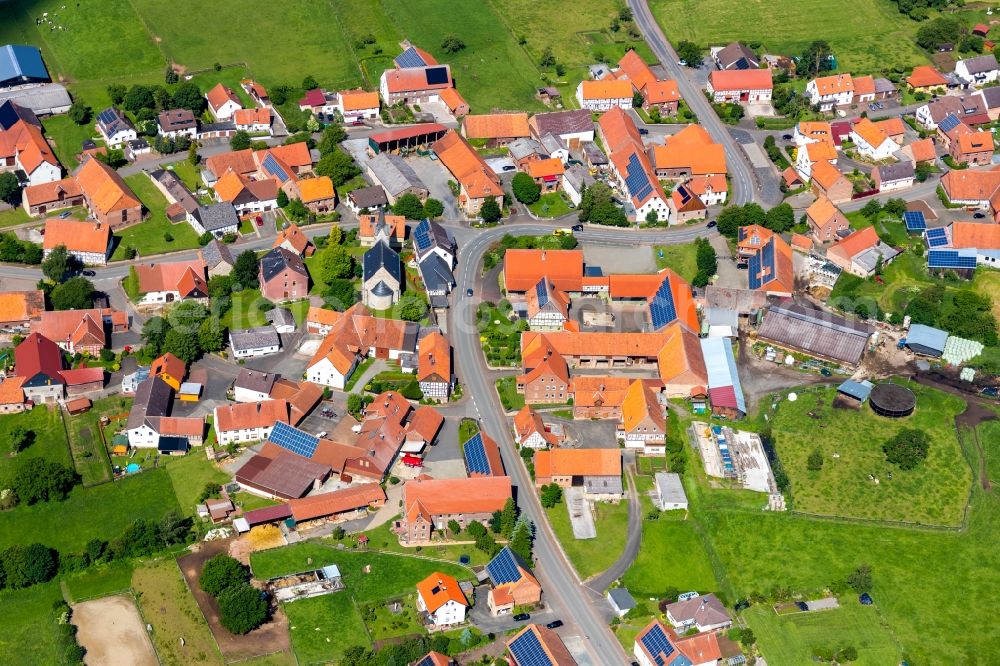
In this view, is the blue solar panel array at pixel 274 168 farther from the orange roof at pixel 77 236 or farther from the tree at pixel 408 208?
the orange roof at pixel 77 236

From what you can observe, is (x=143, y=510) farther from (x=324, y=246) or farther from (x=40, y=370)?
(x=324, y=246)

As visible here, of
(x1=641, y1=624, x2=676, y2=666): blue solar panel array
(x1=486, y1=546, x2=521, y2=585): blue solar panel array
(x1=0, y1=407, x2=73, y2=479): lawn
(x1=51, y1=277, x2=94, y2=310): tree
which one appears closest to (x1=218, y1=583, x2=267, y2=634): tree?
(x1=486, y1=546, x2=521, y2=585): blue solar panel array

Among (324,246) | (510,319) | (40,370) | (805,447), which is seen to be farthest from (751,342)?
(40,370)

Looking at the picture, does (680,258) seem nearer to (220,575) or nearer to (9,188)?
(220,575)

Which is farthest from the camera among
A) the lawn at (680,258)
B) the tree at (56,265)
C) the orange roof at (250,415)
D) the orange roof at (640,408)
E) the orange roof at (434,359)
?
the lawn at (680,258)

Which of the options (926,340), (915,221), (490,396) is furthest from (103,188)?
(915,221)

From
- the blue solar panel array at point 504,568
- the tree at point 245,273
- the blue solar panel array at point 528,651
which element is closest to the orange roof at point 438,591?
the blue solar panel array at point 504,568
